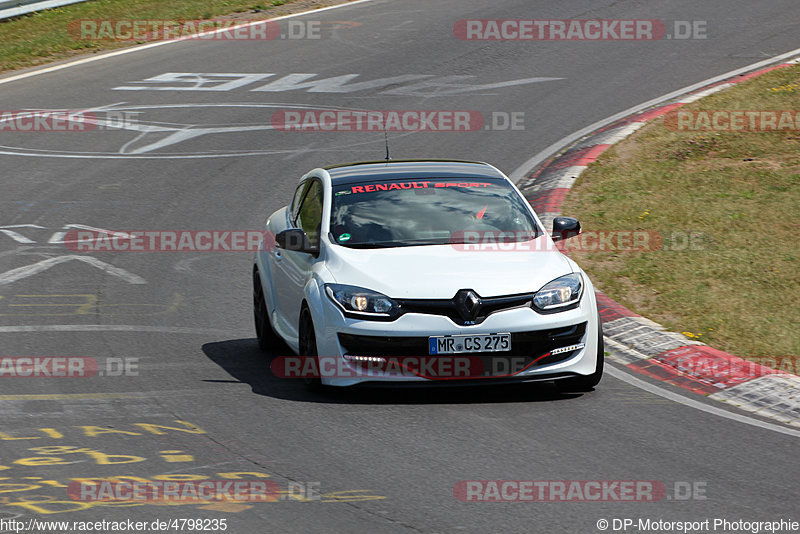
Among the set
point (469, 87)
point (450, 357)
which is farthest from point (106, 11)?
point (450, 357)

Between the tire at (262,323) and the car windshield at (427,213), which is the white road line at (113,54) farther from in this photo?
the car windshield at (427,213)

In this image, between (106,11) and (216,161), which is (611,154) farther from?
(106,11)

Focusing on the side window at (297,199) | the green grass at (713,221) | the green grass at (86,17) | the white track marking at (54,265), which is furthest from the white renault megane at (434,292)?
the green grass at (86,17)

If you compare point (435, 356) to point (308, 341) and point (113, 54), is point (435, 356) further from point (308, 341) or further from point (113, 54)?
point (113, 54)

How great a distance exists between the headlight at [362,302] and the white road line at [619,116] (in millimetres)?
8173

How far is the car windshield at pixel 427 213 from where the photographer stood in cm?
957

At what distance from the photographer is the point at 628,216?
47.3ft

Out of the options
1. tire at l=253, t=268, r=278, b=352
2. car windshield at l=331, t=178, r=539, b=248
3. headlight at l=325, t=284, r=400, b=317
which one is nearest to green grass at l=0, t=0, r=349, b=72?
tire at l=253, t=268, r=278, b=352

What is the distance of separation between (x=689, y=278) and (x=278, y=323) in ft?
14.2

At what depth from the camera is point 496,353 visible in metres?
8.59

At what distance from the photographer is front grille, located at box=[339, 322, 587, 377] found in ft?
28.1

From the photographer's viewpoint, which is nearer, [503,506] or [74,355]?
[503,506]

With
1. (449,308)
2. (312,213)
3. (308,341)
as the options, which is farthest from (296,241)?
(449,308)

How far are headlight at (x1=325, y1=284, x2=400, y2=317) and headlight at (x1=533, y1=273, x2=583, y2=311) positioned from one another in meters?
→ 1.04
